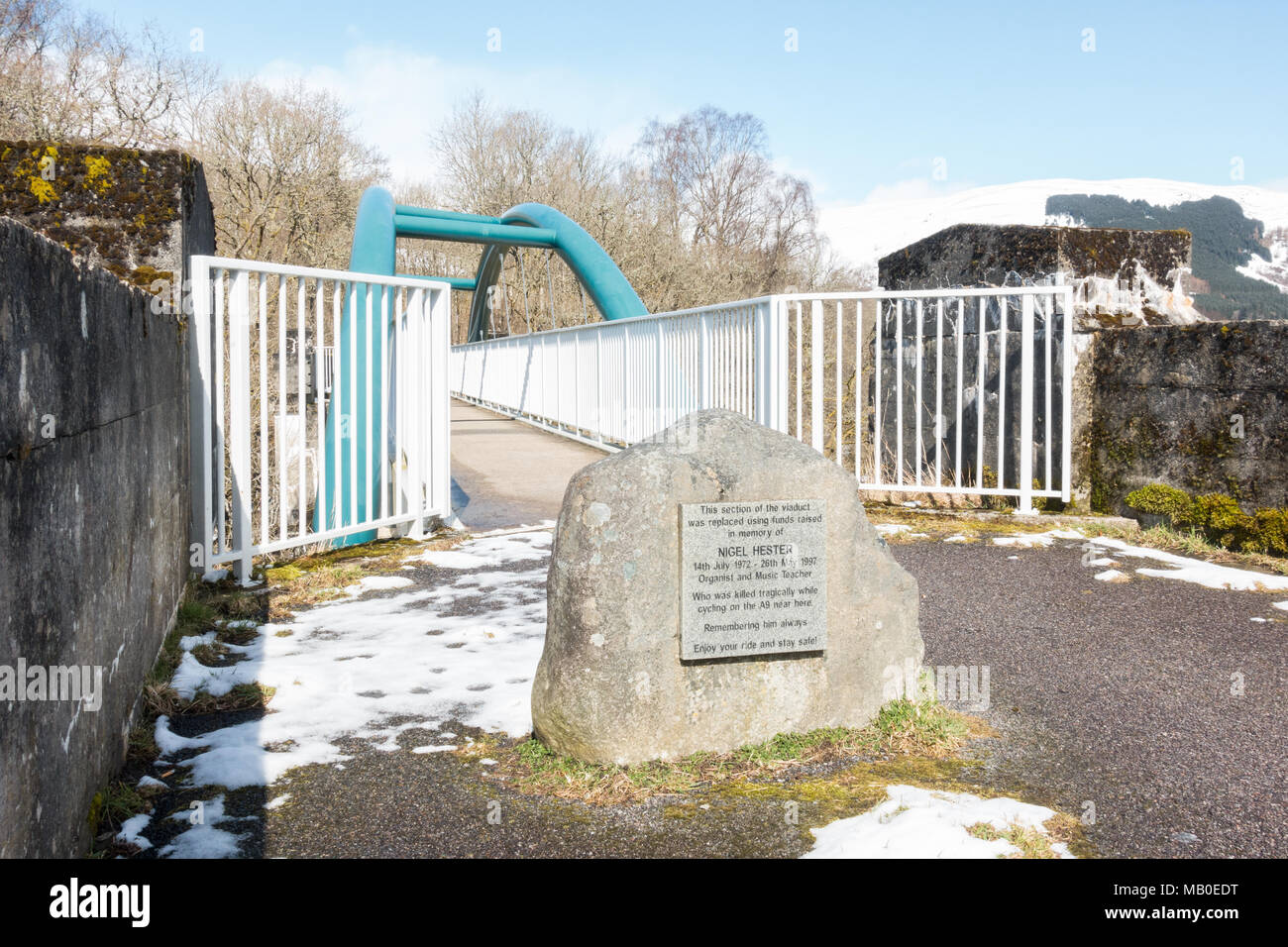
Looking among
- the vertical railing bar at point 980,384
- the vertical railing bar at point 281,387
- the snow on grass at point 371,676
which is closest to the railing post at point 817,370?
the vertical railing bar at point 980,384

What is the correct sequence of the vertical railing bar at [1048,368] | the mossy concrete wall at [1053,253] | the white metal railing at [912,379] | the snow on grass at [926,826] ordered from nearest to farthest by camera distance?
the snow on grass at [926,826] → the vertical railing bar at [1048,368] → the white metal railing at [912,379] → the mossy concrete wall at [1053,253]

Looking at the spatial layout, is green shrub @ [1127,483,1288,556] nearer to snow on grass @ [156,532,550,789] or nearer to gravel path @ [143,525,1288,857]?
gravel path @ [143,525,1288,857]

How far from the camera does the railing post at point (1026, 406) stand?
25.2 feet

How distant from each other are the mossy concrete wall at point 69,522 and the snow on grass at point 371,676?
350 millimetres

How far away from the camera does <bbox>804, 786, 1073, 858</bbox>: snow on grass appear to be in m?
2.58

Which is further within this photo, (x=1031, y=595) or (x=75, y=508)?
(x=1031, y=595)

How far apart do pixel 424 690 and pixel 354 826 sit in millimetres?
1200

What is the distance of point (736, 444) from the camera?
3393mm

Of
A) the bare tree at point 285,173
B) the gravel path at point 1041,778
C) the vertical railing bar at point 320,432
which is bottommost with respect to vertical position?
the gravel path at point 1041,778

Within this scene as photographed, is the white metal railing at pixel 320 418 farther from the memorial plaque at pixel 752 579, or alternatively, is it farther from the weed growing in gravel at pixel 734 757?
the memorial plaque at pixel 752 579

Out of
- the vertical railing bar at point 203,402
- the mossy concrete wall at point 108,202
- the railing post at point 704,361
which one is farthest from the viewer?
the railing post at point 704,361
